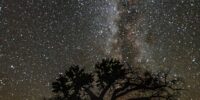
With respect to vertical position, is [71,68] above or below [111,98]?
above

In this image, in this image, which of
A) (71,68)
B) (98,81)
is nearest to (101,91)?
(98,81)

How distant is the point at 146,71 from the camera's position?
1469 inches

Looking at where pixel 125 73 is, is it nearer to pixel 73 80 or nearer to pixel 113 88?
pixel 113 88

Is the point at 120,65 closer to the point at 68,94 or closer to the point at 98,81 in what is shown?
the point at 98,81

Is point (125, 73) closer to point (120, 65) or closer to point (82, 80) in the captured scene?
point (120, 65)

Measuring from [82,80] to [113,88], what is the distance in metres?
2.35

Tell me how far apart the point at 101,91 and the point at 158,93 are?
163 inches

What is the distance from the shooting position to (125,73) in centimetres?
3741

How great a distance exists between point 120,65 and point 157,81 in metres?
2.94

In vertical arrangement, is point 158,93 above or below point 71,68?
below

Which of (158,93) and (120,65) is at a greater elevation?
(120,65)

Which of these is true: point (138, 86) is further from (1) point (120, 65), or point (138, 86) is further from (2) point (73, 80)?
(2) point (73, 80)

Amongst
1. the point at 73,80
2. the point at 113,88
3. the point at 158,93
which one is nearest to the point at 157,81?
the point at 158,93

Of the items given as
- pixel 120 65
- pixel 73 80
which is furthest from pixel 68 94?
pixel 120 65
